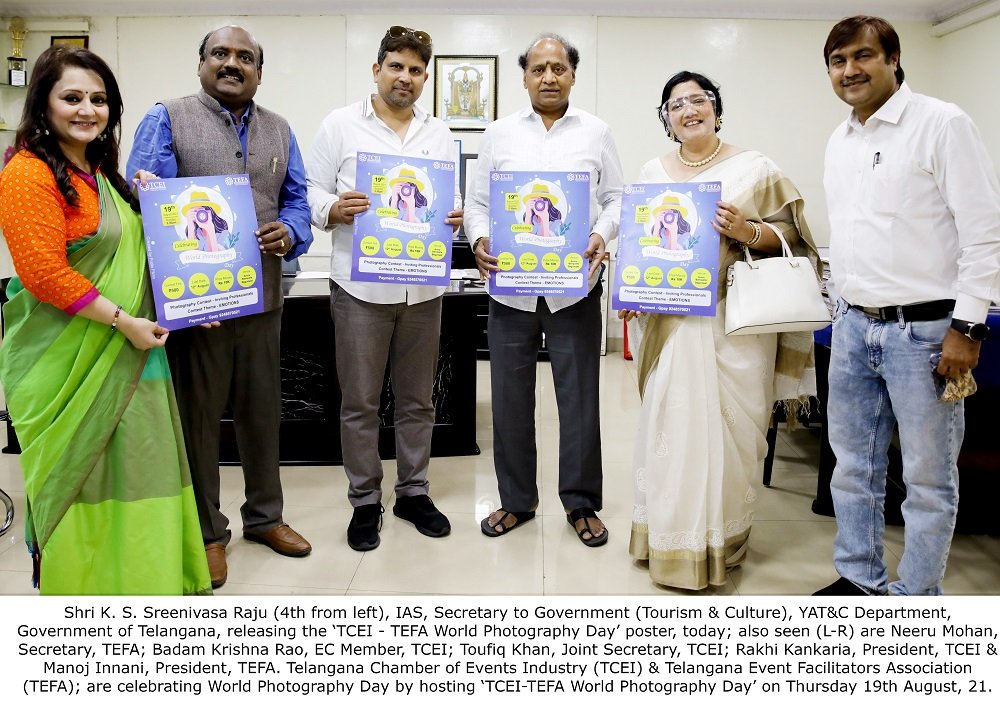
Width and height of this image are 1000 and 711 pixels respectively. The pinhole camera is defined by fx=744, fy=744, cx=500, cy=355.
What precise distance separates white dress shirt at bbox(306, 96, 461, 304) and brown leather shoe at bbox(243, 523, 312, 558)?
2.70 feet

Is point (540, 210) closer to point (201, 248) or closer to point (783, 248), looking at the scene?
point (783, 248)

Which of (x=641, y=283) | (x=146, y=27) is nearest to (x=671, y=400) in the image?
(x=641, y=283)

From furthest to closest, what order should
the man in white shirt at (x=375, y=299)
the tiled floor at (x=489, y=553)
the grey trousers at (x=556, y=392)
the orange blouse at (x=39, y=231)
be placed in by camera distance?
the grey trousers at (x=556, y=392) < the man in white shirt at (x=375, y=299) < the tiled floor at (x=489, y=553) < the orange blouse at (x=39, y=231)

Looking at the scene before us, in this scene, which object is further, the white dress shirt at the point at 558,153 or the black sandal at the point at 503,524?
the black sandal at the point at 503,524

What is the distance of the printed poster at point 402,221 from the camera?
229cm

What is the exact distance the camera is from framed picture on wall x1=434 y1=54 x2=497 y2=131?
6133 millimetres

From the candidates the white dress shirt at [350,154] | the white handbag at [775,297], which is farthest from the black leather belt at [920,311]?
the white dress shirt at [350,154]

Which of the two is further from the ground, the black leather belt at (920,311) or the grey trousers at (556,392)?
the black leather belt at (920,311)

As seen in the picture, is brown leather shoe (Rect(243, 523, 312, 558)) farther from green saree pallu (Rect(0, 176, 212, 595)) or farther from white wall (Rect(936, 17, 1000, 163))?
white wall (Rect(936, 17, 1000, 163))

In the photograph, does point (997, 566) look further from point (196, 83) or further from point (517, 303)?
point (196, 83)

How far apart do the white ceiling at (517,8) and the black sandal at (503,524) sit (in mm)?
4688

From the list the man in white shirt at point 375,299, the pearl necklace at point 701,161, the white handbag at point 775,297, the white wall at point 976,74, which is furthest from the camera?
the white wall at point 976,74

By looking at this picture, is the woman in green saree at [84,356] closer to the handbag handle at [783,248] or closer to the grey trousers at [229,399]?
the grey trousers at [229,399]

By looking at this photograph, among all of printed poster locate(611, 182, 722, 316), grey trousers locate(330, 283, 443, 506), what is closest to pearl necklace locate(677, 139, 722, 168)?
printed poster locate(611, 182, 722, 316)
